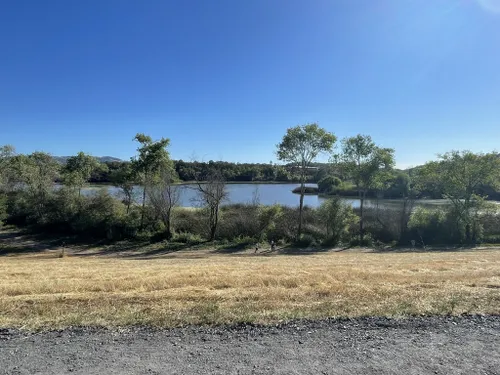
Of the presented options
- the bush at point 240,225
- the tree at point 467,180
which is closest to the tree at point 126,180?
the bush at point 240,225

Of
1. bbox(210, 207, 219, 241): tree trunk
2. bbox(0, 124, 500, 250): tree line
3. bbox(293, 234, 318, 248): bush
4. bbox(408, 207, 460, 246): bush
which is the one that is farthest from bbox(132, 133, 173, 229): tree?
bbox(408, 207, 460, 246): bush

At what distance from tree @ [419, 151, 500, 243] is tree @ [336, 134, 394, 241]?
4980mm

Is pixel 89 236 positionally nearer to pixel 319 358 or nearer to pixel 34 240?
pixel 34 240

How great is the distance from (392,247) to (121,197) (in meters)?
25.4

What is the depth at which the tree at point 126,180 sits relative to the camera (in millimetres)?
32675

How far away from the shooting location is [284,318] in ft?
16.7

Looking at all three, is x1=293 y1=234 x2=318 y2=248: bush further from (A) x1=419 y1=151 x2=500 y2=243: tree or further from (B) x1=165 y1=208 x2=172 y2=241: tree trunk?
(A) x1=419 y1=151 x2=500 y2=243: tree

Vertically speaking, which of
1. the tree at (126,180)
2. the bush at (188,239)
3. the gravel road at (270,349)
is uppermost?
the tree at (126,180)

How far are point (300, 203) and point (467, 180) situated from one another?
1510cm

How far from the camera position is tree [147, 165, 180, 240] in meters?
31.0

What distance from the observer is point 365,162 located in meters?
31.0

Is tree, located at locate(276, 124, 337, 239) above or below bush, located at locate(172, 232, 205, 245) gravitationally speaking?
above

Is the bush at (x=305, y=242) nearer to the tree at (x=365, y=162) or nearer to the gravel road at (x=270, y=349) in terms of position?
the tree at (x=365, y=162)

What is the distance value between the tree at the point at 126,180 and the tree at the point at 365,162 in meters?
19.2
